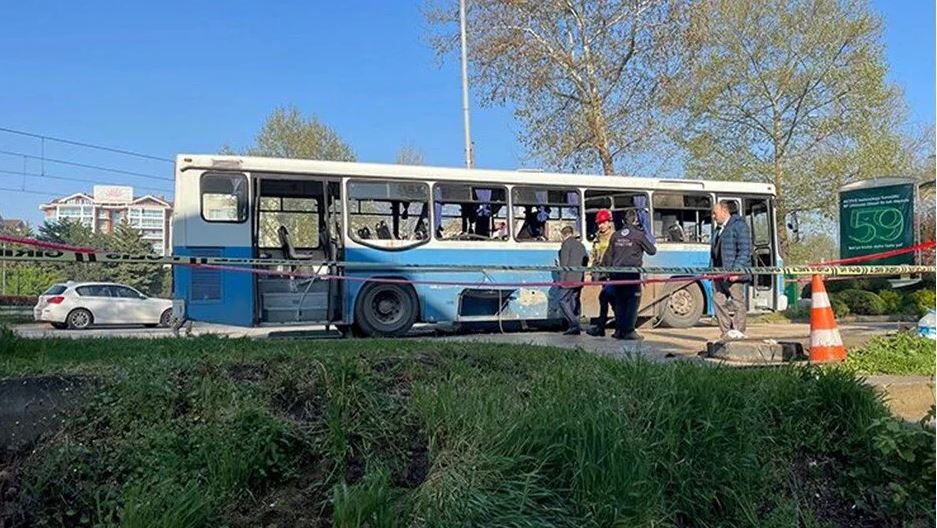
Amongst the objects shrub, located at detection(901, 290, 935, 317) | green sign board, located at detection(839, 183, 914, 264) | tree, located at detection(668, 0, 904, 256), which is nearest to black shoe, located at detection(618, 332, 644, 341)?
shrub, located at detection(901, 290, 935, 317)

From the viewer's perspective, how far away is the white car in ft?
76.2

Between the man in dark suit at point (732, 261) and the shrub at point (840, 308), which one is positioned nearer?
the man in dark suit at point (732, 261)

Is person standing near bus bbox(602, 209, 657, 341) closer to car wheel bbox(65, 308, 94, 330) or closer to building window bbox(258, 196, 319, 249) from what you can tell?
building window bbox(258, 196, 319, 249)

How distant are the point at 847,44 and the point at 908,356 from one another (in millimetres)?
22813

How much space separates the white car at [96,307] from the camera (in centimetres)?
2323

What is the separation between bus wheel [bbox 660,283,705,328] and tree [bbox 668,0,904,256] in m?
11.4

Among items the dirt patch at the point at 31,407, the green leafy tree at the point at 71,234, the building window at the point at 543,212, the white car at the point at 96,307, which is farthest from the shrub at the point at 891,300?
the green leafy tree at the point at 71,234

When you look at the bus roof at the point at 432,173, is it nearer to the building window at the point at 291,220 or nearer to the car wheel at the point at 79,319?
the building window at the point at 291,220

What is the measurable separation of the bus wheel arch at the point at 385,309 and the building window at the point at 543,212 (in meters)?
2.30

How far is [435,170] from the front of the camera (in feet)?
42.9

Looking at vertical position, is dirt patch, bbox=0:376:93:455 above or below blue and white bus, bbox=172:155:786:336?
below

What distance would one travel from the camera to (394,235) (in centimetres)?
1271

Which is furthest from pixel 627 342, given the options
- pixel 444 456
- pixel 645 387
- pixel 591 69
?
pixel 591 69

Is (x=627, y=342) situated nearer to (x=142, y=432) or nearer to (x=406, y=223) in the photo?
(x=406, y=223)
